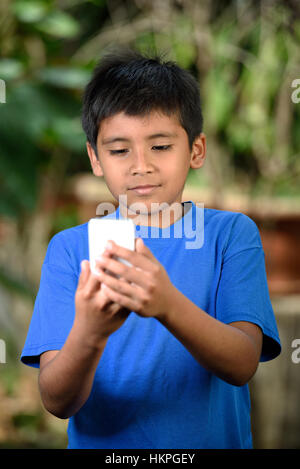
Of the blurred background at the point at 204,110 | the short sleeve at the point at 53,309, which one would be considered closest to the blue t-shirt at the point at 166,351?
the short sleeve at the point at 53,309

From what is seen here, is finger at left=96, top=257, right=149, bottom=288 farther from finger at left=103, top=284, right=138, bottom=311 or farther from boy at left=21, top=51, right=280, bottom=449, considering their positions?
boy at left=21, top=51, right=280, bottom=449

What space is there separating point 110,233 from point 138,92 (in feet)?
0.70

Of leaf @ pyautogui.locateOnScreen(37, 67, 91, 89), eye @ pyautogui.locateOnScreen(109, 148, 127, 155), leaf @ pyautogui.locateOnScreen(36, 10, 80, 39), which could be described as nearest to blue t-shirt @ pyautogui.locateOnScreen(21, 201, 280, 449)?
eye @ pyautogui.locateOnScreen(109, 148, 127, 155)

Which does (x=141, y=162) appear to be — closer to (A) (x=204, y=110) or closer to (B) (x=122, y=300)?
(B) (x=122, y=300)

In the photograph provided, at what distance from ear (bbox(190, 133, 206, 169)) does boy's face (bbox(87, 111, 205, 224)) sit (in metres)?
0.04

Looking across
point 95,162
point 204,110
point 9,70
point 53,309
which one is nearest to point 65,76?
point 9,70

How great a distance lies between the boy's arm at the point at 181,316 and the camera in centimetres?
46

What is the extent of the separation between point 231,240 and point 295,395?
1.35 metres

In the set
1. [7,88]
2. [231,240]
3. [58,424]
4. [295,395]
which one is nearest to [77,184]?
[7,88]

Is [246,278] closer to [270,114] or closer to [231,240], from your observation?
[231,240]

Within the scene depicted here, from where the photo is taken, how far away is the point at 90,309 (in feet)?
1.60

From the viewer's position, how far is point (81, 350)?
1.68 ft

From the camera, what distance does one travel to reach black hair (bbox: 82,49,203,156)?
0.62 metres

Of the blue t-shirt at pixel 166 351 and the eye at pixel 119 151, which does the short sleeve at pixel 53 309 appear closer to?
the blue t-shirt at pixel 166 351
